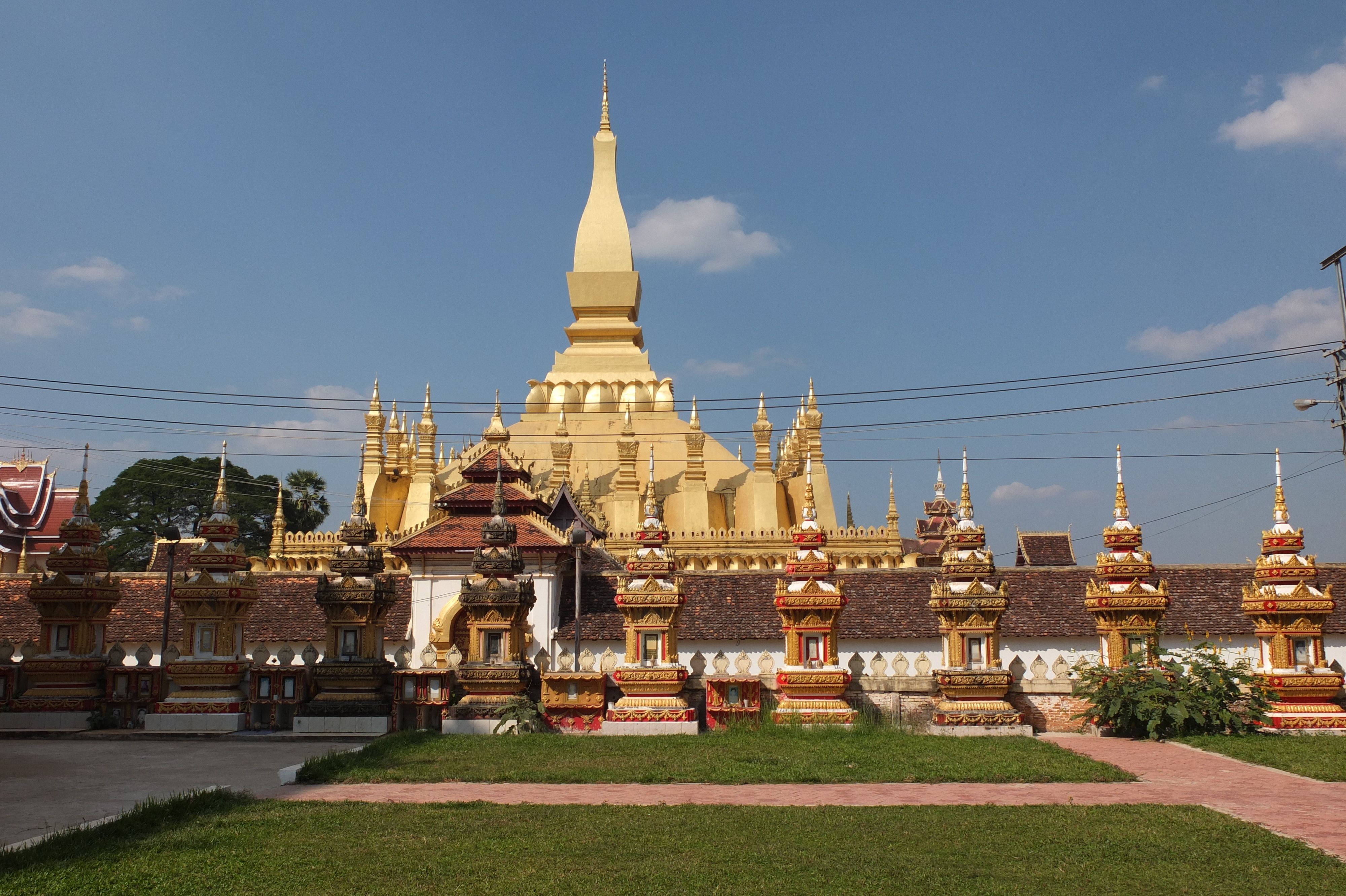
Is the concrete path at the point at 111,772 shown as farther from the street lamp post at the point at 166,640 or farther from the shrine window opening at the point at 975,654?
the shrine window opening at the point at 975,654

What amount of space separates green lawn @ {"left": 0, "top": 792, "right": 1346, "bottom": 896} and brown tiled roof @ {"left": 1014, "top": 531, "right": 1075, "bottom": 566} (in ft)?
125

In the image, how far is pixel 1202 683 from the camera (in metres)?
18.0

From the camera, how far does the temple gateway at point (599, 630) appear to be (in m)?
19.2

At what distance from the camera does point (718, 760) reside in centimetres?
1503

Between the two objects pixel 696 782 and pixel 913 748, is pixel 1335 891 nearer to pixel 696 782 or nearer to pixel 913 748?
pixel 696 782

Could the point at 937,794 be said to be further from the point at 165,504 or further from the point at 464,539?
the point at 165,504

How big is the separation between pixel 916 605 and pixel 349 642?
35.6ft

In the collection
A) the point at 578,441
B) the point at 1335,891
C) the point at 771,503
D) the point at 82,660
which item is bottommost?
the point at 1335,891

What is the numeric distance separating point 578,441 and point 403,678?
1958cm

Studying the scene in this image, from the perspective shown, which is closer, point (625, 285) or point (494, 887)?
point (494, 887)

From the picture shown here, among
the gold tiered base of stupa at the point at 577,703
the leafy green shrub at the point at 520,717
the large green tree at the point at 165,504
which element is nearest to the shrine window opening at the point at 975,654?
the gold tiered base of stupa at the point at 577,703

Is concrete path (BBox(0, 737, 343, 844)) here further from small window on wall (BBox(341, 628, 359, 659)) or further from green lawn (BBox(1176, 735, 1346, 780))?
green lawn (BBox(1176, 735, 1346, 780))

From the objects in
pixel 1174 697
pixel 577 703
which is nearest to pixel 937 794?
pixel 1174 697

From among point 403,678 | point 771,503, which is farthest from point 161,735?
point 771,503
